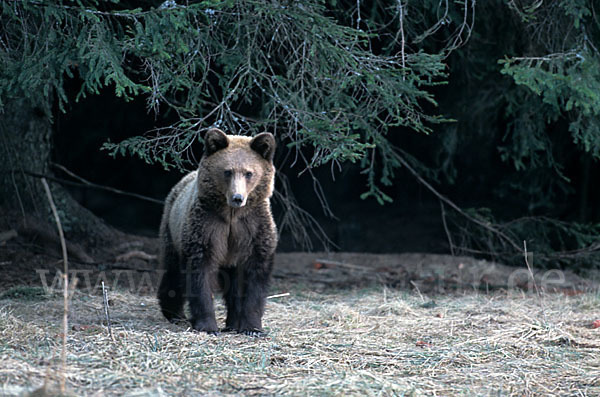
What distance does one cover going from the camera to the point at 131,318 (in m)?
6.20

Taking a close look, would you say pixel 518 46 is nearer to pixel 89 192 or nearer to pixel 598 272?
pixel 598 272

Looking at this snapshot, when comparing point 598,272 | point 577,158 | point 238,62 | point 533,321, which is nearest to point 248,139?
point 238,62

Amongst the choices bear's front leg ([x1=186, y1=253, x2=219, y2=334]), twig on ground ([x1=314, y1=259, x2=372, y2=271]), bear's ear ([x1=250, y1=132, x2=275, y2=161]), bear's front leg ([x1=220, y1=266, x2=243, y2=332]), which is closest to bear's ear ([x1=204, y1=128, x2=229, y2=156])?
bear's ear ([x1=250, y1=132, x2=275, y2=161])

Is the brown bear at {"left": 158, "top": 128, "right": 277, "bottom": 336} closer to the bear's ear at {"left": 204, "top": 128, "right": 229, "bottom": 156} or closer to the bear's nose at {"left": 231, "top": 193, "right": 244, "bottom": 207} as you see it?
the bear's ear at {"left": 204, "top": 128, "right": 229, "bottom": 156}

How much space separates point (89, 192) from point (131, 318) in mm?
9217

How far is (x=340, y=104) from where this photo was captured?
7.02 metres

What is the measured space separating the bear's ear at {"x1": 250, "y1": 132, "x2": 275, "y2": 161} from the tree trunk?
3660mm

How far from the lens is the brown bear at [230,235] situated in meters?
5.51

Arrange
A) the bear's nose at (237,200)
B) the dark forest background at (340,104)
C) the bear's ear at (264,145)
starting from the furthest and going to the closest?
the dark forest background at (340,104), the bear's ear at (264,145), the bear's nose at (237,200)

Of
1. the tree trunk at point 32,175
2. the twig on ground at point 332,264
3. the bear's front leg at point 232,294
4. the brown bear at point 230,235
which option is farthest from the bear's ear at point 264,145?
the twig on ground at point 332,264

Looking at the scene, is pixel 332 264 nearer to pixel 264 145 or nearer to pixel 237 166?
pixel 264 145

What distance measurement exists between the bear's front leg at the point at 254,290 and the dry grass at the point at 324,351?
0.21 m

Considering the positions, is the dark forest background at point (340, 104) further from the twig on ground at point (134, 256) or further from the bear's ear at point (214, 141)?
the twig on ground at point (134, 256)

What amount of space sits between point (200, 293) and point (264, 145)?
127cm
